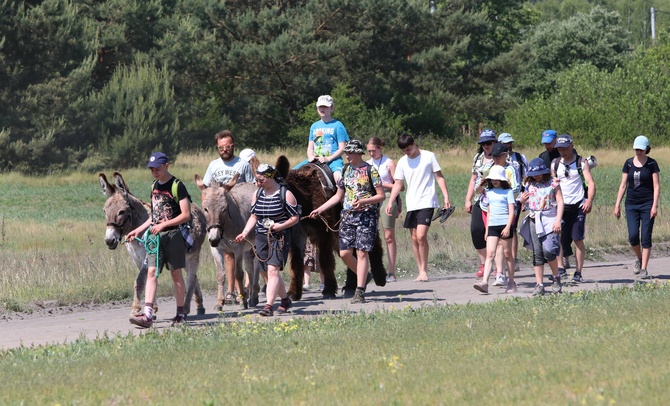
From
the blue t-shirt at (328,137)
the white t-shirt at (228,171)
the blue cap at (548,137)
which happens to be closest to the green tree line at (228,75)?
the blue t-shirt at (328,137)

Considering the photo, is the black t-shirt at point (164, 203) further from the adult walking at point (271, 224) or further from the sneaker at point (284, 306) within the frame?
the sneaker at point (284, 306)

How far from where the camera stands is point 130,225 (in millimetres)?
13141

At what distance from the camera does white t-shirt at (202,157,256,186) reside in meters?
14.7

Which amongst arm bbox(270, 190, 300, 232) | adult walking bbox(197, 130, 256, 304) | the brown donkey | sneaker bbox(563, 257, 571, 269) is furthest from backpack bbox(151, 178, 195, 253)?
sneaker bbox(563, 257, 571, 269)

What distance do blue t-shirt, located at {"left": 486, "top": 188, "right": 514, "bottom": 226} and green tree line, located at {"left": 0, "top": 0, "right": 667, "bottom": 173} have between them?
37767 mm

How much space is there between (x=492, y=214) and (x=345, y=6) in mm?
45493

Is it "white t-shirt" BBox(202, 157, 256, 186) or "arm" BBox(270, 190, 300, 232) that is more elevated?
"white t-shirt" BBox(202, 157, 256, 186)

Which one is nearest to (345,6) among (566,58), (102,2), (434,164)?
(102,2)

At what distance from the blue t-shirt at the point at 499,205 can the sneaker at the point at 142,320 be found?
4.78 m

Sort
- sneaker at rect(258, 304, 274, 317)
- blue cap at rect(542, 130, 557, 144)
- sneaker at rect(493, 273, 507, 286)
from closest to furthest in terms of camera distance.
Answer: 1. sneaker at rect(258, 304, 274, 317)
2. sneaker at rect(493, 273, 507, 286)
3. blue cap at rect(542, 130, 557, 144)

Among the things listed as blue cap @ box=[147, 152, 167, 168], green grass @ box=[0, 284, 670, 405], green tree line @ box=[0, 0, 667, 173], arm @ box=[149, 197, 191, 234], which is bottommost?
green grass @ box=[0, 284, 670, 405]

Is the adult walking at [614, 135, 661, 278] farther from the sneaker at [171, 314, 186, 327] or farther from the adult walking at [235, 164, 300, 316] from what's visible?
the sneaker at [171, 314, 186, 327]

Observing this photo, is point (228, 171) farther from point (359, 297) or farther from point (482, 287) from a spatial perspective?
point (482, 287)

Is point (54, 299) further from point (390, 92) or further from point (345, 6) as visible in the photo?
point (390, 92)
